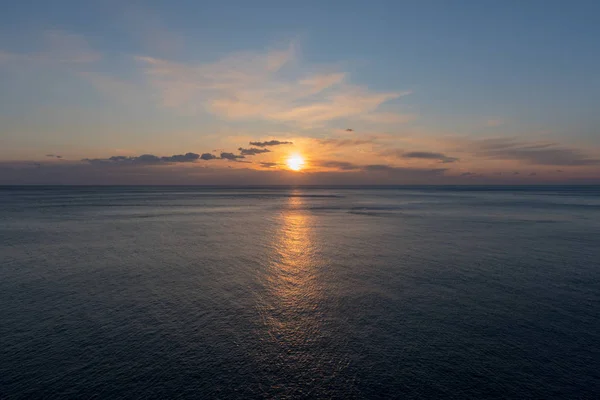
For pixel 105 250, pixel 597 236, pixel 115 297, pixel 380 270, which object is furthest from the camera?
pixel 597 236

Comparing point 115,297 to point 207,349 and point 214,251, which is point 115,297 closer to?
point 207,349

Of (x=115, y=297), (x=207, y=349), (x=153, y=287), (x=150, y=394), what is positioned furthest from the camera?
(x=153, y=287)

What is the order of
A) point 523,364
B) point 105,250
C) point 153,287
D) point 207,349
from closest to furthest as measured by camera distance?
1. point 523,364
2. point 207,349
3. point 153,287
4. point 105,250

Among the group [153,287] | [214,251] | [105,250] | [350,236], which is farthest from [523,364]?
[105,250]

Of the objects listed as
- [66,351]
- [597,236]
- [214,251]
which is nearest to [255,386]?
[66,351]

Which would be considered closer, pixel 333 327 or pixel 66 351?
pixel 66 351

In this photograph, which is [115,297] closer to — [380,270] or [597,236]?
[380,270]

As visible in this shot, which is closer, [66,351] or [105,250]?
[66,351]

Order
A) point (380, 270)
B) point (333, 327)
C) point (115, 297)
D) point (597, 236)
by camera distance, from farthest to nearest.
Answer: point (597, 236), point (380, 270), point (115, 297), point (333, 327)

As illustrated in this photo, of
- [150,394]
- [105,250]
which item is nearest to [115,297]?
[150,394]
